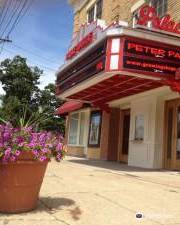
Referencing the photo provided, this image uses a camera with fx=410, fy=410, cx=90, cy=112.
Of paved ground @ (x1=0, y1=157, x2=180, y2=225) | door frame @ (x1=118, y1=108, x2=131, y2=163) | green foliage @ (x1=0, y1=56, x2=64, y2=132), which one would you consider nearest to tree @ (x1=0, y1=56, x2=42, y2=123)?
green foliage @ (x1=0, y1=56, x2=64, y2=132)

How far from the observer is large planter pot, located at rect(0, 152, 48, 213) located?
5.23m

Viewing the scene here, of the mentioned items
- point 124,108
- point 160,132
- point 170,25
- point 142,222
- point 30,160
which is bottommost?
point 142,222

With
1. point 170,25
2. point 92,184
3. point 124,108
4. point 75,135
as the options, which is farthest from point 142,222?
point 75,135

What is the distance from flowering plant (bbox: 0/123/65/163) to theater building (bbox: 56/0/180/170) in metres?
6.19

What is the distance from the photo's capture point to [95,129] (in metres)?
20.8

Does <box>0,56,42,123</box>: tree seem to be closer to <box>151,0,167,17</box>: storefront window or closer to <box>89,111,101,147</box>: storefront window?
<box>89,111,101,147</box>: storefront window

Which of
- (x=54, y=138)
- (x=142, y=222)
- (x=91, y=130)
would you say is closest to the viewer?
(x=142, y=222)

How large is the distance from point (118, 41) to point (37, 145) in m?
6.81

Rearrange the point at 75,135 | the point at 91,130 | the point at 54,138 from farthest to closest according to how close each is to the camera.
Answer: the point at 75,135
the point at 91,130
the point at 54,138

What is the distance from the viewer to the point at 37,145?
17.4 ft

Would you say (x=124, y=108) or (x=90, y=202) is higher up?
(x=124, y=108)

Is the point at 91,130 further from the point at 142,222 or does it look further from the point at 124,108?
the point at 142,222

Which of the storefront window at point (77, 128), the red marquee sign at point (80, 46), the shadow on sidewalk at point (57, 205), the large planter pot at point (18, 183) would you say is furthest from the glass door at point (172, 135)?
the large planter pot at point (18, 183)

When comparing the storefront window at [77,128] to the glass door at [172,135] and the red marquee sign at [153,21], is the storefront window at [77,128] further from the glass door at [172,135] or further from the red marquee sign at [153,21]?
the red marquee sign at [153,21]
